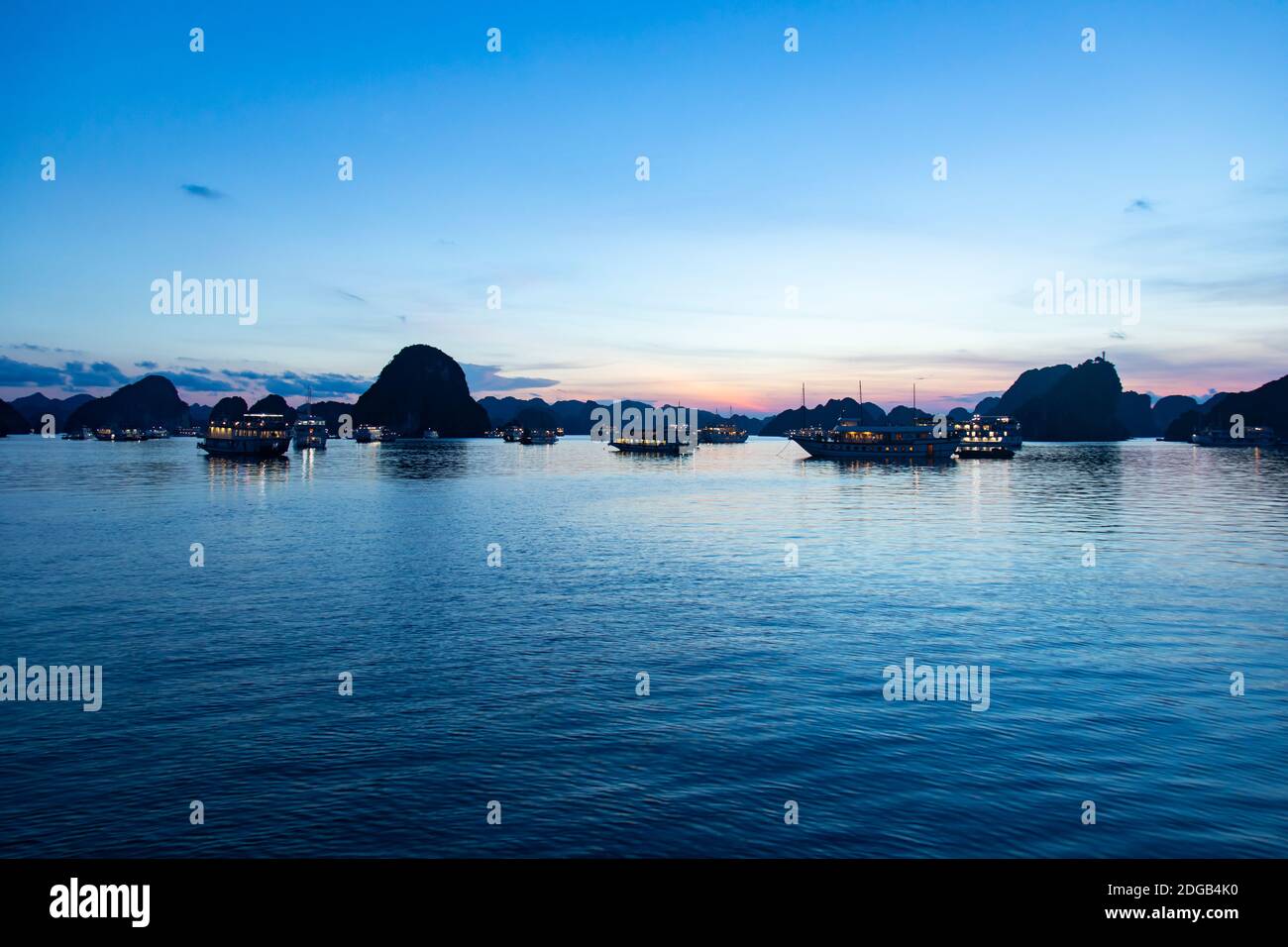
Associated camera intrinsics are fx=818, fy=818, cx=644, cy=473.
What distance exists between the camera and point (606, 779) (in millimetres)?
17891

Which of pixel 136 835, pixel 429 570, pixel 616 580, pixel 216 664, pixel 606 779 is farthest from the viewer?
pixel 429 570

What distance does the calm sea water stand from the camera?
15.9m

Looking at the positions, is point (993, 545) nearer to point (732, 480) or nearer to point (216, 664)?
point (216, 664)

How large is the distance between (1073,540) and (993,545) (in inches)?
295

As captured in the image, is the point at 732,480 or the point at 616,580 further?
the point at 732,480

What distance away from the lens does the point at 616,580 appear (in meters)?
44.9

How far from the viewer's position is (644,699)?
23781 mm

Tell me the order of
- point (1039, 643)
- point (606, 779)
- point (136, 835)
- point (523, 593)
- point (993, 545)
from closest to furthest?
point (136, 835) < point (606, 779) < point (1039, 643) < point (523, 593) < point (993, 545)

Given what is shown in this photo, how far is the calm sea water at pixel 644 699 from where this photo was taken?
15.9 metres

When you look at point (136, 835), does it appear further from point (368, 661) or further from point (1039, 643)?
point (1039, 643)
